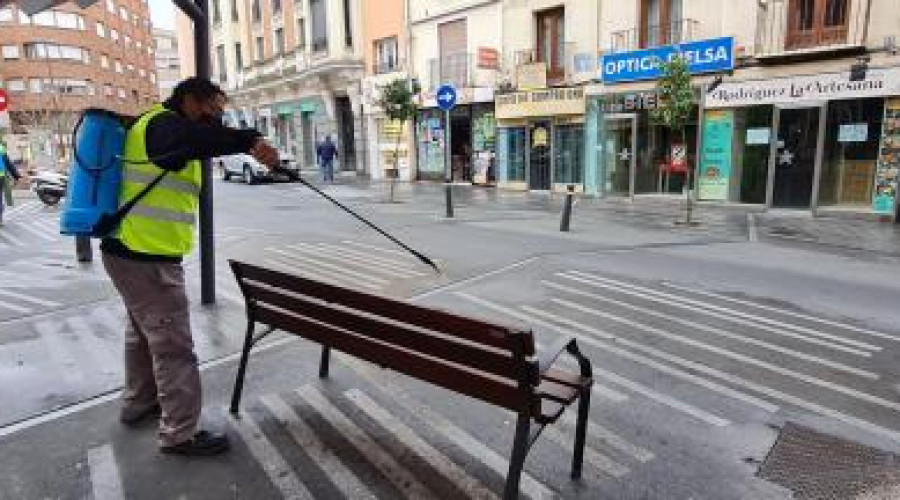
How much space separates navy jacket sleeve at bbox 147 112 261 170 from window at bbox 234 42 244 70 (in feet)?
127

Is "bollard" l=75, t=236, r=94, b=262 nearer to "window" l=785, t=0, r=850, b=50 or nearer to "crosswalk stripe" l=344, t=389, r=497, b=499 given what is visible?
"crosswalk stripe" l=344, t=389, r=497, b=499

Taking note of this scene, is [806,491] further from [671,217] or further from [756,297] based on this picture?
[671,217]

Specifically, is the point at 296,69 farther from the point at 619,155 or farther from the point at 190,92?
the point at 190,92

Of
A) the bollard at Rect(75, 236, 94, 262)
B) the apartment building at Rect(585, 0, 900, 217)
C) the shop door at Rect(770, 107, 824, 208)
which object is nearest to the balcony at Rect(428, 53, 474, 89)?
the apartment building at Rect(585, 0, 900, 217)

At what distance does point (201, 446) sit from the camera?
3387 mm

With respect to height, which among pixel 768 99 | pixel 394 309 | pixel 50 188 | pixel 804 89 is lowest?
pixel 50 188

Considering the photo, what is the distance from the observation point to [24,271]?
→ 823 cm

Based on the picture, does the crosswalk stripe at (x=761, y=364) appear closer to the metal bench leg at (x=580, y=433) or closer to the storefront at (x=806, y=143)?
the metal bench leg at (x=580, y=433)

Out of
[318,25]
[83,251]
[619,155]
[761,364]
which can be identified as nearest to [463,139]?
[619,155]

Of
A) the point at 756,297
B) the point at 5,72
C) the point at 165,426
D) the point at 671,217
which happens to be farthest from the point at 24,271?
the point at 5,72

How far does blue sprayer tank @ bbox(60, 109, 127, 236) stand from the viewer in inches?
125

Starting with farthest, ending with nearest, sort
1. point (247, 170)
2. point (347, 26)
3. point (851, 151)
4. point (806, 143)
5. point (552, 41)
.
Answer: point (347, 26) → point (247, 170) → point (552, 41) → point (806, 143) → point (851, 151)

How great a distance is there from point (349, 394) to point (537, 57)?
1715 centimetres

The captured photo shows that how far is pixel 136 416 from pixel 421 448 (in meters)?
1.65
